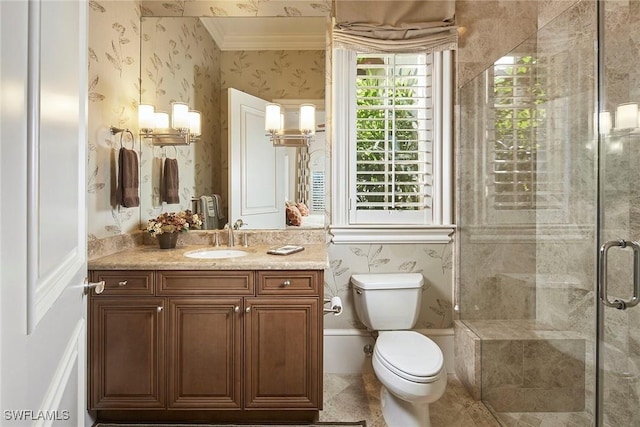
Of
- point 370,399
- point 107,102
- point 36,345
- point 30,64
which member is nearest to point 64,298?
point 36,345

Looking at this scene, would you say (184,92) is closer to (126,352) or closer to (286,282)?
(286,282)

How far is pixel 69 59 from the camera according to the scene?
0.88 metres

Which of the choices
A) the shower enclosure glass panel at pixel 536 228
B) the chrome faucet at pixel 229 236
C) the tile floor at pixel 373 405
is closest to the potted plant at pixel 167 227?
the chrome faucet at pixel 229 236

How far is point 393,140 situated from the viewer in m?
2.54

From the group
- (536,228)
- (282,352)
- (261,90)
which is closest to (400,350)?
(282,352)

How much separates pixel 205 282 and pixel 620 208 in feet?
6.16

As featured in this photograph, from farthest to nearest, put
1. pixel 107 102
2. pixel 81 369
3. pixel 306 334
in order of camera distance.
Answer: pixel 107 102 < pixel 306 334 < pixel 81 369

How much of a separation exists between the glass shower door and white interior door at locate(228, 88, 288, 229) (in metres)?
1.70

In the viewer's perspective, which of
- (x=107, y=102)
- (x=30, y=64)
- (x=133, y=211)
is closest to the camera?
(x=30, y=64)

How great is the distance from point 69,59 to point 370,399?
214 centimetres

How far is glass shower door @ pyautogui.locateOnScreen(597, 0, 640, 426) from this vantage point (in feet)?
5.27

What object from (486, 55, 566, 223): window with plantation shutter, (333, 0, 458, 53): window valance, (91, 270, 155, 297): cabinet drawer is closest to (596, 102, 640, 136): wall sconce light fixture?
(486, 55, 566, 223): window with plantation shutter

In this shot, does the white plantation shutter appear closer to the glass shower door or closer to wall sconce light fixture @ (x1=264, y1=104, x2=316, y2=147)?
Result: wall sconce light fixture @ (x1=264, y1=104, x2=316, y2=147)

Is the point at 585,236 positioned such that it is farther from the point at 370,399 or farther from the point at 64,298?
the point at 64,298
